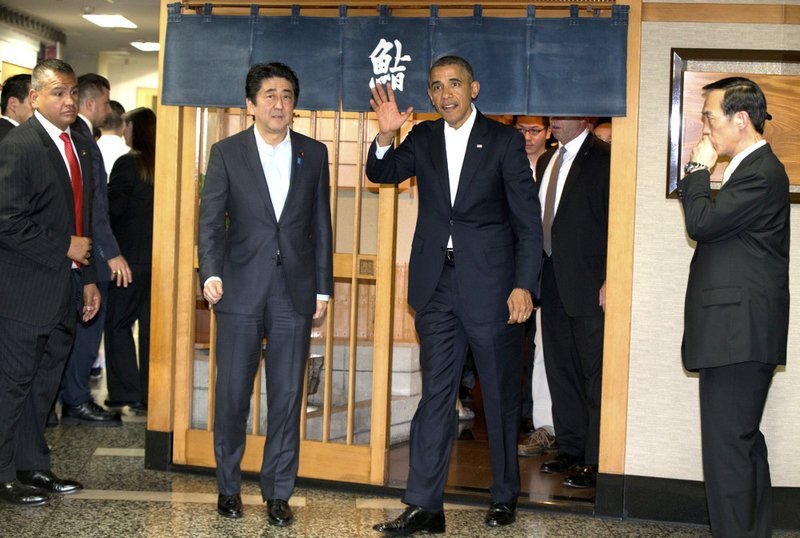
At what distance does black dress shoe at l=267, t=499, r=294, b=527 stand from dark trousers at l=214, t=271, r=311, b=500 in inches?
0.9

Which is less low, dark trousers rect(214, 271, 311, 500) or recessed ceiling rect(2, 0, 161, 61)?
recessed ceiling rect(2, 0, 161, 61)

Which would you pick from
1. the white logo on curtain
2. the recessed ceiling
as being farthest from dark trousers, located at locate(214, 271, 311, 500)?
the recessed ceiling

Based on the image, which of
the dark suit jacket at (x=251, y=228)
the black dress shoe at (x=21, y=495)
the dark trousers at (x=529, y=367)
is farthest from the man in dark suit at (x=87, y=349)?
the dark trousers at (x=529, y=367)

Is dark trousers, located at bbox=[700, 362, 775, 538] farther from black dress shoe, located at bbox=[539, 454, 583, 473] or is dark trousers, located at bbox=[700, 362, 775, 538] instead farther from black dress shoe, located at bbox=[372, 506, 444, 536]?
A: black dress shoe, located at bbox=[539, 454, 583, 473]

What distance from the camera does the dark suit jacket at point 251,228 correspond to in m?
3.85

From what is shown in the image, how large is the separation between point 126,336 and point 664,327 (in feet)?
10.8

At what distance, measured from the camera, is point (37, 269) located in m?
4.07

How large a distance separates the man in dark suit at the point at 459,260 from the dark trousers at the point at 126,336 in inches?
99.4

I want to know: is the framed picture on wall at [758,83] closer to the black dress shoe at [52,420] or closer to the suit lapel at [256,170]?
the suit lapel at [256,170]

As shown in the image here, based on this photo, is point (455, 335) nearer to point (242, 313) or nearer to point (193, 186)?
point (242, 313)

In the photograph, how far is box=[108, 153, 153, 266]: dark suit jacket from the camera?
19.0 ft

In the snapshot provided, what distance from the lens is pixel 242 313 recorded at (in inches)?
152

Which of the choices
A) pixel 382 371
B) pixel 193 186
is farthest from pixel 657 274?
pixel 193 186

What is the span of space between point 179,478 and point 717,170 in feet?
9.09
